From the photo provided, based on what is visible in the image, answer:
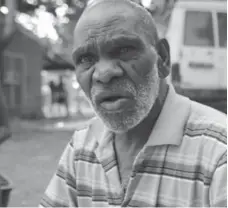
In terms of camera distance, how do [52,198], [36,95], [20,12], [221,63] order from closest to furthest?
[52,198] → [221,63] → [20,12] → [36,95]

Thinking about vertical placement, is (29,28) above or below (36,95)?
above

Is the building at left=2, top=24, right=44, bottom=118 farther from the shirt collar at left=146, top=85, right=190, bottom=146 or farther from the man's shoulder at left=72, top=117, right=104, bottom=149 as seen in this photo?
the shirt collar at left=146, top=85, right=190, bottom=146

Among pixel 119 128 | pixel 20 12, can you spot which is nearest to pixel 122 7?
pixel 119 128

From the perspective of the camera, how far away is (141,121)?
154 centimetres

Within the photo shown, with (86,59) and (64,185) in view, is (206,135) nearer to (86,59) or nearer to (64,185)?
(86,59)

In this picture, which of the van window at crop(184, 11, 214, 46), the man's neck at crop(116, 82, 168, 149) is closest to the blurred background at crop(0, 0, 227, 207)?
the van window at crop(184, 11, 214, 46)

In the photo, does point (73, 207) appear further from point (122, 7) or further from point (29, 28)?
point (29, 28)

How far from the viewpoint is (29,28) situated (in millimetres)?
17734

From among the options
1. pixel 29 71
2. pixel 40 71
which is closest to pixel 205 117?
pixel 29 71

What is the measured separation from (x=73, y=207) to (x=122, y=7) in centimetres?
73

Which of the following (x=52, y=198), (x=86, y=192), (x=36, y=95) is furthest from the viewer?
(x=36, y=95)

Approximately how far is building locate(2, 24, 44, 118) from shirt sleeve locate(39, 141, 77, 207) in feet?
51.0

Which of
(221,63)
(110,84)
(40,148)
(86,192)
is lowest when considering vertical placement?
(40,148)

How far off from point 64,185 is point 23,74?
56.3ft
